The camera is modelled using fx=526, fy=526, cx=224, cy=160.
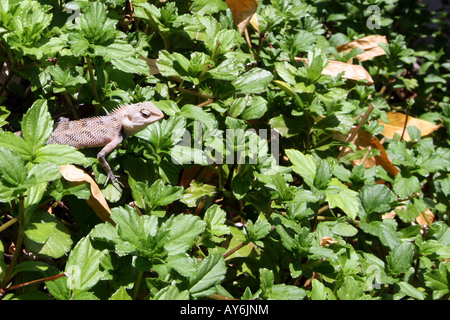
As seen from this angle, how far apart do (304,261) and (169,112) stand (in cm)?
115

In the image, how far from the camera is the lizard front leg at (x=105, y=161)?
293cm

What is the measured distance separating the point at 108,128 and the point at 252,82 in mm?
948

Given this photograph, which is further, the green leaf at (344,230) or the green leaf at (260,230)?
the green leaf at (344,230)

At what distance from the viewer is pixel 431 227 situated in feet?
11.5

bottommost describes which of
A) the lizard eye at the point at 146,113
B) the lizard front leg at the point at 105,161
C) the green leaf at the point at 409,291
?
the green leaf at the point at 409,291

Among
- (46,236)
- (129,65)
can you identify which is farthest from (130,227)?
(129,65)

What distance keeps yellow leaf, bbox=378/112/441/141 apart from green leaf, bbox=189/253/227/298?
9.06 feet

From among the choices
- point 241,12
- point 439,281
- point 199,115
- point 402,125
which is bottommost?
point 402,125

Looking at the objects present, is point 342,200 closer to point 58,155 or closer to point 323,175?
point 323,175

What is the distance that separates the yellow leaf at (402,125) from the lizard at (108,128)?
2.45 meters

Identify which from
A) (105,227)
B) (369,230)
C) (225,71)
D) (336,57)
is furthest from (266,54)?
(105,227)

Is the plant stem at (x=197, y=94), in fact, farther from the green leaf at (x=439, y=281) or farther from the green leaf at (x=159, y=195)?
the green leaf at (x=439, y=281)

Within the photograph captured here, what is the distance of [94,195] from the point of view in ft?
8.86

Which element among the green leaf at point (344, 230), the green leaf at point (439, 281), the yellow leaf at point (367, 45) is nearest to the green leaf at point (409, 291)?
the green leaf at point (439, 281)
